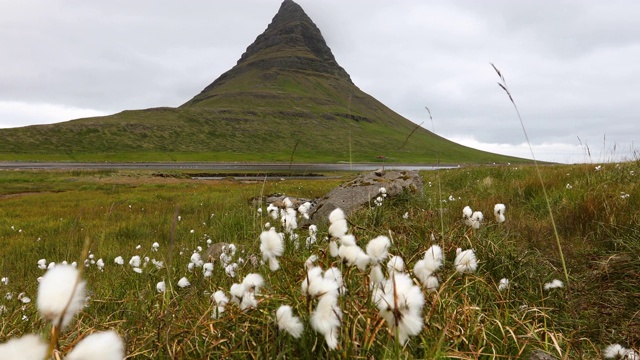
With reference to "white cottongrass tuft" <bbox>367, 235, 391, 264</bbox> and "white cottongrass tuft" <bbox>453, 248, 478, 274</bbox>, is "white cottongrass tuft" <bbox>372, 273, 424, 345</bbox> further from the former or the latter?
"white cottongrass tuft" <bbox>453, 248, 478, 274</bbox>

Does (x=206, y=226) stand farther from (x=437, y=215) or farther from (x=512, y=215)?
(x=512, y=215)

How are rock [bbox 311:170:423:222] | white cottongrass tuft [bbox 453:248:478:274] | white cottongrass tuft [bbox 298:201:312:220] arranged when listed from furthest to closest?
rock [bbox 311:170:423:222]
white cottongrass tuft [bbox 298:201:312:220]
white cottongrass tuft [bbox 453:248:478:274]

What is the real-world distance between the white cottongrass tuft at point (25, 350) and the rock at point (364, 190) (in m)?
7.54

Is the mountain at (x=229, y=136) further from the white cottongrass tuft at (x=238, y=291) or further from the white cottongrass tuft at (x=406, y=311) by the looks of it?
the white cottongrass tuft at (x=406, y=311)

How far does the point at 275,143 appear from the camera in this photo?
417ft

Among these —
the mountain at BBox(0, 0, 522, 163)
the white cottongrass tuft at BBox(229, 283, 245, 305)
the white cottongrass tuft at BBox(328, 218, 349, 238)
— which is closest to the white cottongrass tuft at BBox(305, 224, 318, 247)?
the white cottongrass tuft at BBox(229, 283, 245, 305)

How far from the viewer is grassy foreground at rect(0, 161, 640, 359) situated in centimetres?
195

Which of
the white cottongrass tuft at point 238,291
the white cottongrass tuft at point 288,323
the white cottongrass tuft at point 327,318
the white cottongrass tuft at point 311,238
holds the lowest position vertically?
the white cottongrass tuft at point 311,238

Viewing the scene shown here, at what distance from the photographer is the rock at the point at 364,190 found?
897 cm

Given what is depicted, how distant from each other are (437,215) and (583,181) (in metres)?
4.08

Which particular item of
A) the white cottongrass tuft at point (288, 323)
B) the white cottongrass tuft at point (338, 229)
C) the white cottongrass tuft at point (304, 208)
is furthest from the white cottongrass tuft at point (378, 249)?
the white cottongrass tuft at point (304, 208)

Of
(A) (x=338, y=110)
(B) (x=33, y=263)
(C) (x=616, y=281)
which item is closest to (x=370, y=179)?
(C) (x=616, y=281)

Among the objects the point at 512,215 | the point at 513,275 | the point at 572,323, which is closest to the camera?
the point at 572,323

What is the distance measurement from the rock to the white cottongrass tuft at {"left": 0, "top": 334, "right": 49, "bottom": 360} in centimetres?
754
